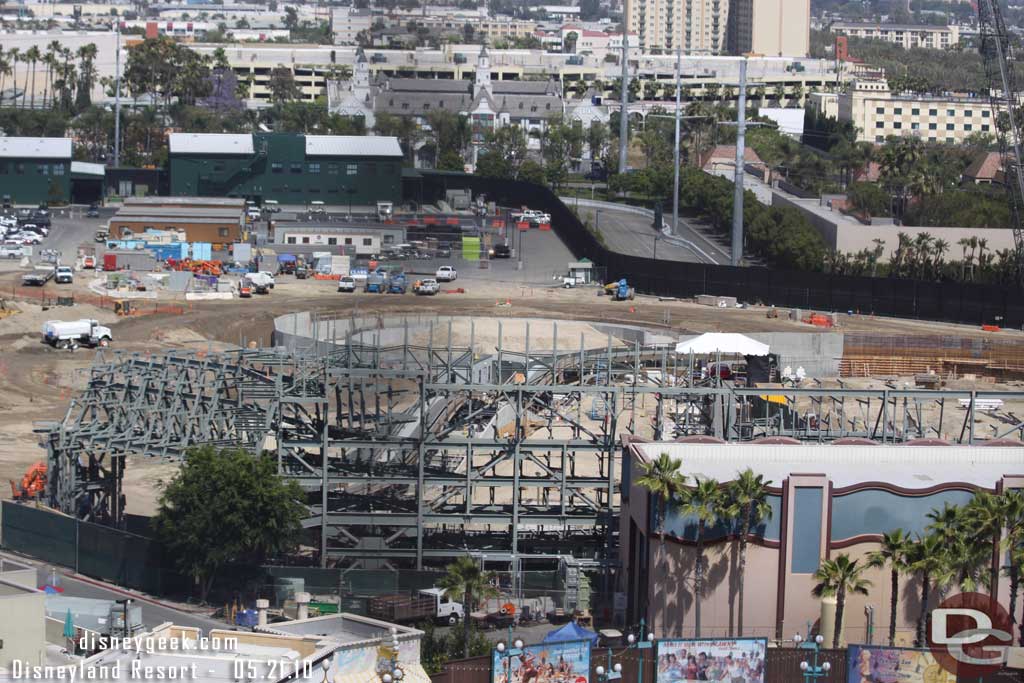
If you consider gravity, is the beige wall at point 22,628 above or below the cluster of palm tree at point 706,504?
above

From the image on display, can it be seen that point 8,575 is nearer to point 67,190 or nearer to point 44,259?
point 44,259

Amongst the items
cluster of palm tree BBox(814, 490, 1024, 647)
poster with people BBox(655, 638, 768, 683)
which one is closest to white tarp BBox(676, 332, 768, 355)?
cluster of palm tree BBox(814, 490, 1024, 647)

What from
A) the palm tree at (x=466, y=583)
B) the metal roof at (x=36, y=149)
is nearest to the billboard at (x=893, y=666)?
the palm tree at (x=466, y=583)

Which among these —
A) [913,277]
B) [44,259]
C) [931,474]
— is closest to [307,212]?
[44,259]

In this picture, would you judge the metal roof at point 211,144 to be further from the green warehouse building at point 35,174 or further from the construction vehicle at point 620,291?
the construction vehicle at point 620,291

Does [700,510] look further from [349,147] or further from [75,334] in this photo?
[349,147]

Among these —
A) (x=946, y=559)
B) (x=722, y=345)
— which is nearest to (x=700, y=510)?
(x=946, y=559)

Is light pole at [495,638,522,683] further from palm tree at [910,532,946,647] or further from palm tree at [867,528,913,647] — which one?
palm tree at [910,532,946,647]
